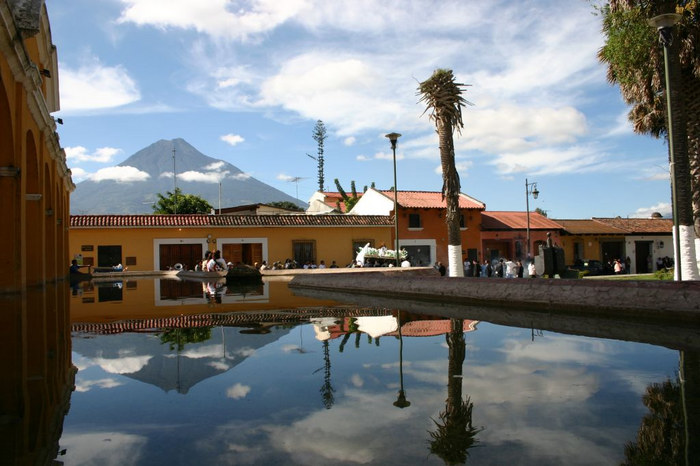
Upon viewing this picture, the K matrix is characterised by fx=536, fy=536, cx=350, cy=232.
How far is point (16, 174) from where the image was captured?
9.13 metres

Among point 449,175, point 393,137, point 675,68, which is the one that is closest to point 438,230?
point 449,175

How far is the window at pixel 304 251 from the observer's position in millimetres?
32031

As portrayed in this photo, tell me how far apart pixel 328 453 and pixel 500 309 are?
4.83m

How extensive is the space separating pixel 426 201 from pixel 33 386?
3428cm

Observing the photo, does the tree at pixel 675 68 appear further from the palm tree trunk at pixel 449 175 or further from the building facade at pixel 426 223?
the building facade at pixel 426 223

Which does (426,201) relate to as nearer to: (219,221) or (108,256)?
(219,221)

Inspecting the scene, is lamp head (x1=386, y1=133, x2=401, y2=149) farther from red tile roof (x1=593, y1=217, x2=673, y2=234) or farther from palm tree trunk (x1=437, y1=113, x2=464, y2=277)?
red tile roof (x1=593, y1=217, x2=673, y2=234)

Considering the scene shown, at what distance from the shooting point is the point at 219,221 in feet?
99.8

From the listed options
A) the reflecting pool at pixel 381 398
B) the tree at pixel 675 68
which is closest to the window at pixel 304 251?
the tree at pixel 675 68

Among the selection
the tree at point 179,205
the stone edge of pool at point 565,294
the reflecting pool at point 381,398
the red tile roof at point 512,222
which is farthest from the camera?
the tree at point 179,205

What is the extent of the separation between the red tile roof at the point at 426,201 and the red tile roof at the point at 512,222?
5.92ft

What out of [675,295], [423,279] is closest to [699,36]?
[423,279]

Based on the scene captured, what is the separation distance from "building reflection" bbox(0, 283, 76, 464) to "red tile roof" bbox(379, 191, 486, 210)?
98.9ft

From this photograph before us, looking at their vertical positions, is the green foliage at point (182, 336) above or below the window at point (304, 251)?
below
